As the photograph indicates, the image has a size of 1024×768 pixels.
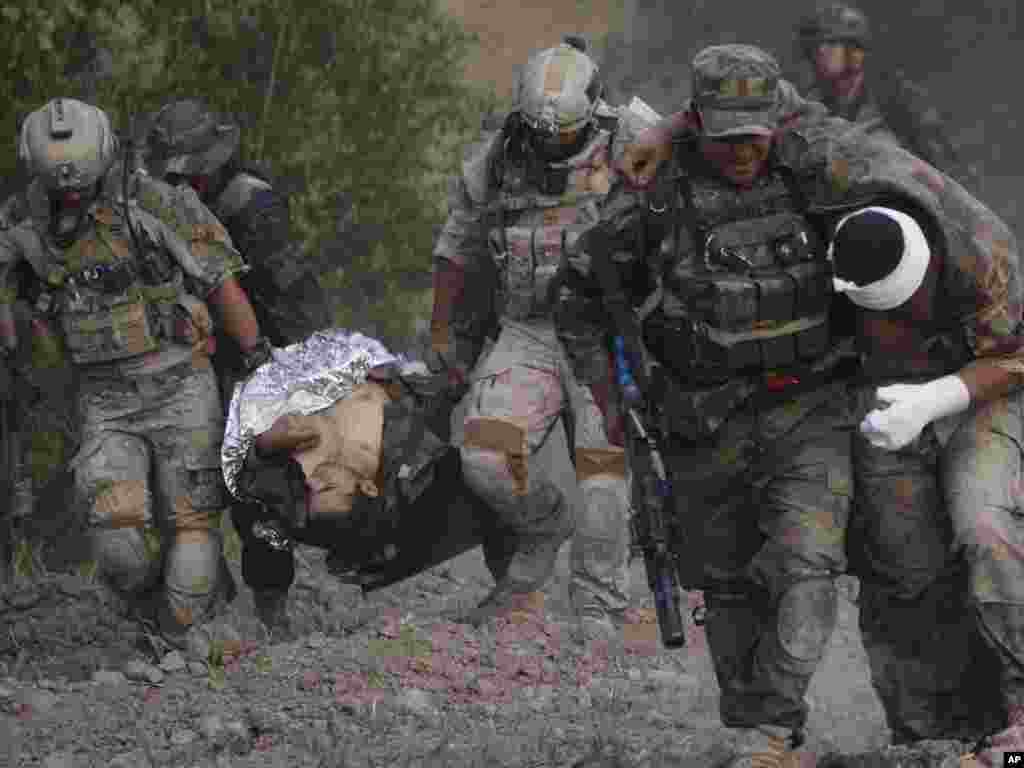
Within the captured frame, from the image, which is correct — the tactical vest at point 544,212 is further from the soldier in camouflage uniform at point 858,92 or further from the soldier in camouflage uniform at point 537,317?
the soldier in camouflage uniform at point 858,92

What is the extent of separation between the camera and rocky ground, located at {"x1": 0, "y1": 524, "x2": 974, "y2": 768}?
236 inches

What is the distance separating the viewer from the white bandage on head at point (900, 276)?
202 inches

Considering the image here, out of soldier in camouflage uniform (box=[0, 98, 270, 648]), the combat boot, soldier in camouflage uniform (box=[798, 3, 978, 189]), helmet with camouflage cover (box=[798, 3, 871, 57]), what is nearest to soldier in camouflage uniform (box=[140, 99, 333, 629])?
soldier in camouflage uniform (box=[0, 98, 270, 648])

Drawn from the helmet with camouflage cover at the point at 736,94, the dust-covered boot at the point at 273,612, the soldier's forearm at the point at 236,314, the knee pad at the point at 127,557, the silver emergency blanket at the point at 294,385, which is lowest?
the dust-covered boot at the point at 273,612

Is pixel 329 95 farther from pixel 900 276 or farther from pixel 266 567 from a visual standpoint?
pixel 900 276

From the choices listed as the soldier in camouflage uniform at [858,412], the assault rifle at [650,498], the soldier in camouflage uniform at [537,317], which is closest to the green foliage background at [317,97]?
the soldier in camouflage uniform at [537,317]

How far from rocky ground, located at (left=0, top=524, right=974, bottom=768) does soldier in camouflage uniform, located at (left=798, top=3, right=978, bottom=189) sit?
3.42 meters

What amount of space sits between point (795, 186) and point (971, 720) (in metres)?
1.47

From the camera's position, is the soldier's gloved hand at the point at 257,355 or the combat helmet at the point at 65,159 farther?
the soldier's gloved hand at the point at 257,355

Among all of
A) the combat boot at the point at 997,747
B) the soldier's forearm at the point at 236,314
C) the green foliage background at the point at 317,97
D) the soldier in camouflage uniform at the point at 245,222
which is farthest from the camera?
the green foliage background at the point at 317,97

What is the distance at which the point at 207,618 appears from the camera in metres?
7.53

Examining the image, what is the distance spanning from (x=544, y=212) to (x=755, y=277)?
76.6 inches

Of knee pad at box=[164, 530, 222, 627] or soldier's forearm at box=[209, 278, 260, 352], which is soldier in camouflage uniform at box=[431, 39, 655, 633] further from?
knee pad at box=[164, 530, 222, 627]

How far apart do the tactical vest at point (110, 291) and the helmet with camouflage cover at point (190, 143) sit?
19.4 inches
